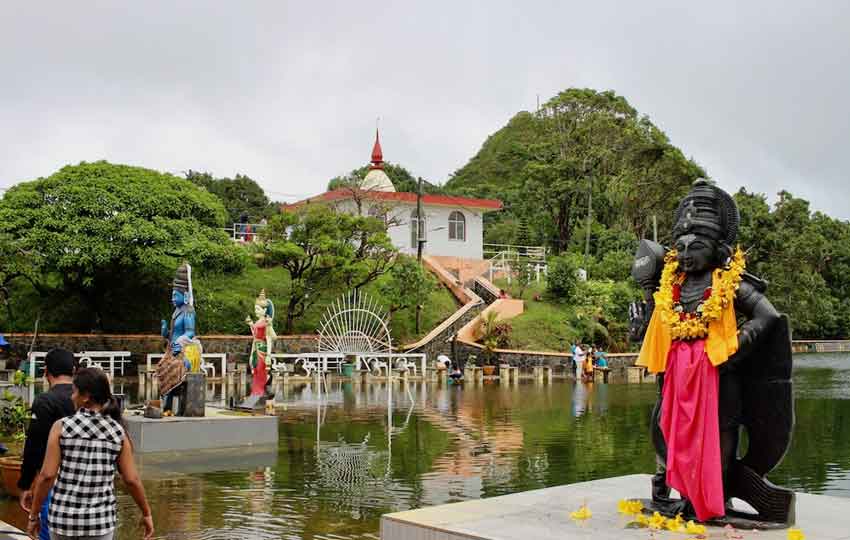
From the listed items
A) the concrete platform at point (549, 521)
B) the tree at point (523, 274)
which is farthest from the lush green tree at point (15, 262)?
the concrete platform at point (549, 521)

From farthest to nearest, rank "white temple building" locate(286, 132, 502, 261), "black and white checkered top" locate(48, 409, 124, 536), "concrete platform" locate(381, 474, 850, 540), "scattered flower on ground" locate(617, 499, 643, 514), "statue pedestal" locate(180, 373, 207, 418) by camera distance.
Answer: "white temple building" locate(286, 132, 502, 261) < "statue pedestal" locate(180, 373, 207, 418) < "scattered flower on ground" locate(617, 499, 643, 514) < "concrete platform" locate(381, 474, 850, 540) < "black and white checkered top" locate(48, 409, 124, 536)

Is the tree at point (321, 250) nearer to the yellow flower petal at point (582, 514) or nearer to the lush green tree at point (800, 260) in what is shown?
the lush green tree at point (800, 260)

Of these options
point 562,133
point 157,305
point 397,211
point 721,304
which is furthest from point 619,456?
point 562,133

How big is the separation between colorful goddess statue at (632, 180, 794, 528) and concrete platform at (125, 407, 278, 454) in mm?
7028

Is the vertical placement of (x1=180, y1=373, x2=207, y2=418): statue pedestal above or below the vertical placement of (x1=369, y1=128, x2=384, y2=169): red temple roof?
below

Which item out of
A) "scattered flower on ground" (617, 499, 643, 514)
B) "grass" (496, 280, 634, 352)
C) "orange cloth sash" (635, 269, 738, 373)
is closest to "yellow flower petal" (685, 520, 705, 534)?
"scattered flower on ground" (617, 499, 643, 514)

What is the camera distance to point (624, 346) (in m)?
34.4

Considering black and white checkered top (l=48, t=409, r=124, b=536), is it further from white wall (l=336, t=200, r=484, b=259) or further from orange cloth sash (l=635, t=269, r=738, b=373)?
white wall (l=336, t=200, r=484, b=259)

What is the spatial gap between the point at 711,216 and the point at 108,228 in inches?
916

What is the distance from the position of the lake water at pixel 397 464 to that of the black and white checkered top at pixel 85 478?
3.17 meters

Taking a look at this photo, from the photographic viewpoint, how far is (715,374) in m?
6.32

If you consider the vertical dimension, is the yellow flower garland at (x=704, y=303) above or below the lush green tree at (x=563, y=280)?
below

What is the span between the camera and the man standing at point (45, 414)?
5.21 metres

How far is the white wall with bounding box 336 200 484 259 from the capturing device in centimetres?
4156
